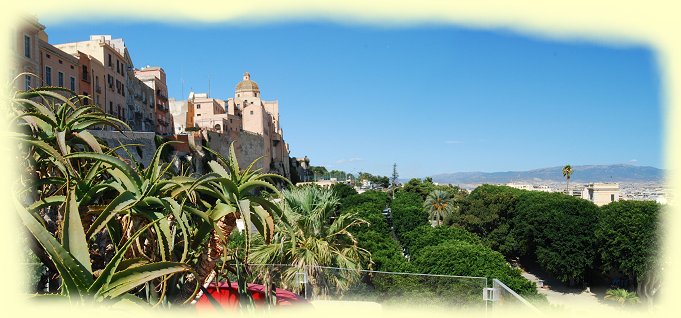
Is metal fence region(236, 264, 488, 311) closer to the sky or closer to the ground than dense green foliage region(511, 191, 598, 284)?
closer to the sky

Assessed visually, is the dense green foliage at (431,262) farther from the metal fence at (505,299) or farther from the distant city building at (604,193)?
the distant city building at (604,193)

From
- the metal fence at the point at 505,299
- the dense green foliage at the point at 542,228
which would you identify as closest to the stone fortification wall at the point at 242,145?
the dense green foliage at the point at 542,228

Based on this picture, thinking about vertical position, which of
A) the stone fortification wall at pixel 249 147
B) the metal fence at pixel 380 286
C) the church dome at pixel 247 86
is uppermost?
the church dome at pixel 247 86

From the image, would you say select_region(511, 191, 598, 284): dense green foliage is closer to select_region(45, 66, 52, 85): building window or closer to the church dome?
select_region(45, 66, 52, 85): building window

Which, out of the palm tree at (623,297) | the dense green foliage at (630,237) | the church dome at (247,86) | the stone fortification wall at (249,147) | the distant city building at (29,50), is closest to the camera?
the distant city building at (29,50)

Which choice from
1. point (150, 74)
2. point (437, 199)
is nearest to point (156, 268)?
point (150, 74)

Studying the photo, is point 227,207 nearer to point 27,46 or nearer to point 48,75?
point 27,46

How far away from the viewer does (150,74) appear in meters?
46.6

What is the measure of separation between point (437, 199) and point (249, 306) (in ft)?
166

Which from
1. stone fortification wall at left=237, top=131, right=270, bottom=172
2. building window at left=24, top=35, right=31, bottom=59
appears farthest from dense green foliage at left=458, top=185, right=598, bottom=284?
building window at left=24, top=35, right=31, bottom=59

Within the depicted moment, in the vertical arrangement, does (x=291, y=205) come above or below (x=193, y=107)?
below

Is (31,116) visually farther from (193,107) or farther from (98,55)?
(193,107)

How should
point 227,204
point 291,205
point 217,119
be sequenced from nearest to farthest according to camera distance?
point 227,204
point 291,205
point 217,119

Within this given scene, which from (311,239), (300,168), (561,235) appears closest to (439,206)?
(561,235)
